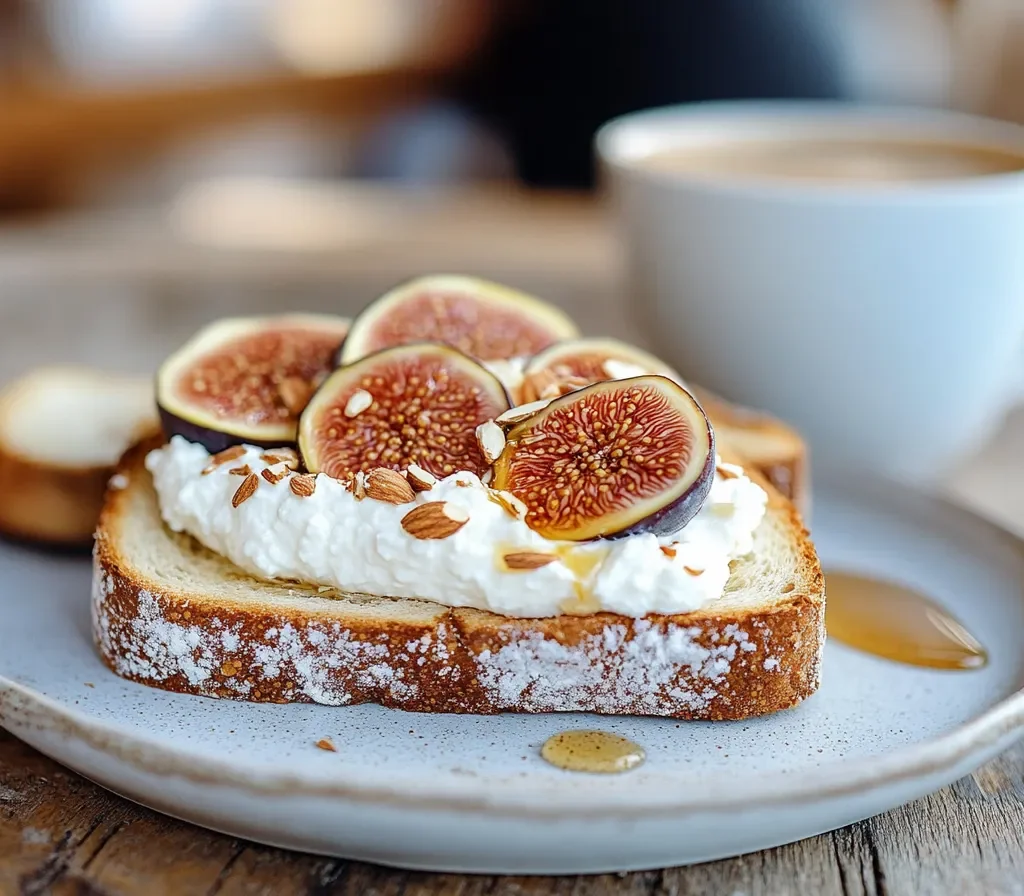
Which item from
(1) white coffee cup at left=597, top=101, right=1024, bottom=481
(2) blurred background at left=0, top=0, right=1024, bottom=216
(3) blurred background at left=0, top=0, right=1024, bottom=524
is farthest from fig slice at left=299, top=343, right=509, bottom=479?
(2) blurred background at left=0, top=0, right=1024, bottom=216

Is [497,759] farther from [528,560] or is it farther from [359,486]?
[359,486]

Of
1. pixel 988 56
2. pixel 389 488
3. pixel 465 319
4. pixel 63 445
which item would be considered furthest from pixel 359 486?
pixel 988 56

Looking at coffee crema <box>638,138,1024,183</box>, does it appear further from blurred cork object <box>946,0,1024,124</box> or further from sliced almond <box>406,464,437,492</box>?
blurred cork object <box>946,0,1024,124</box>

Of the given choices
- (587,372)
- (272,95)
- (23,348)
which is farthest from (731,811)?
(272,95)

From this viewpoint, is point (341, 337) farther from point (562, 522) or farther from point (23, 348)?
point (23, 348)

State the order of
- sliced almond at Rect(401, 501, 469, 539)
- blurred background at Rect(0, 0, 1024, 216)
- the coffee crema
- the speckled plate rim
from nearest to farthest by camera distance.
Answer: the speckled plate rim
sliced almond at Rect(401, 501, 469, 539)
the coffee crema
blurred background at Rect(0, 0, 1024, 216)
